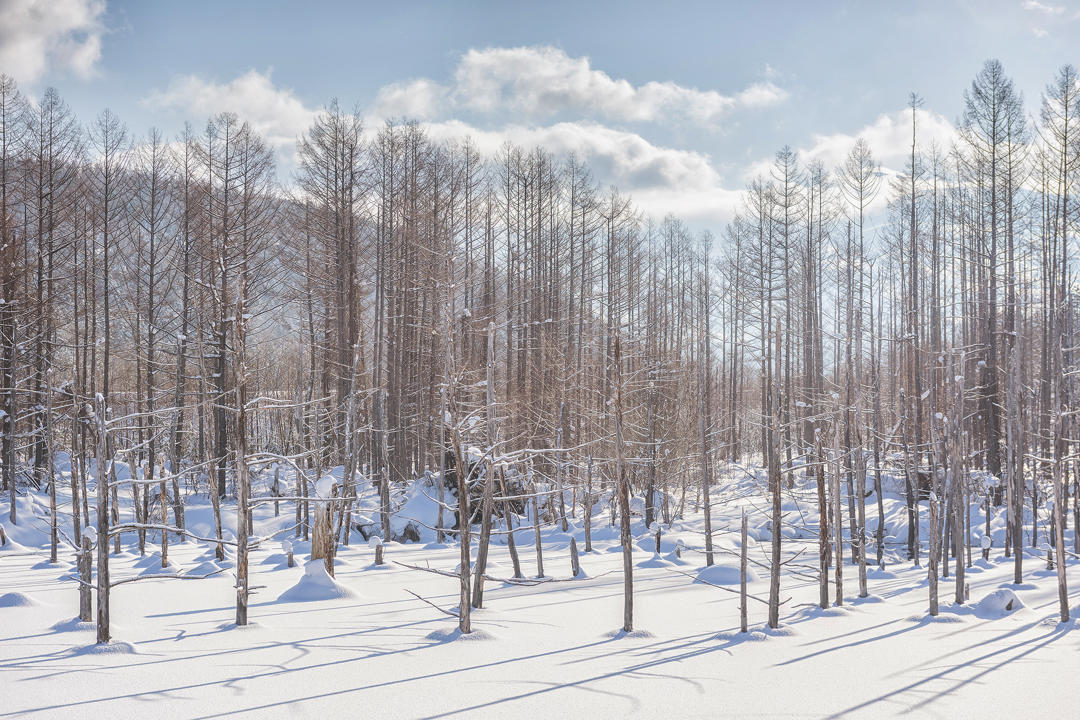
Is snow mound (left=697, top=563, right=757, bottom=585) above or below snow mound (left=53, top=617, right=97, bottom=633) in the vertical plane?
below

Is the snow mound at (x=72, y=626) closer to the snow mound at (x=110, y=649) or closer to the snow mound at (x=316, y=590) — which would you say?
the snow mound at (x=110, y=649)

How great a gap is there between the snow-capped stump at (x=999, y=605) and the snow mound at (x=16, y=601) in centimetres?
1470

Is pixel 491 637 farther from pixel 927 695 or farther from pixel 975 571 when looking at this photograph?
pixel 975 571

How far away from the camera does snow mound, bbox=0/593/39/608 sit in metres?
10.4

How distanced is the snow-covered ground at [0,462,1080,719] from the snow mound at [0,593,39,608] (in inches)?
0.9

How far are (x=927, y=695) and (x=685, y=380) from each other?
19319mm

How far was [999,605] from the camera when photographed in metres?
11.6

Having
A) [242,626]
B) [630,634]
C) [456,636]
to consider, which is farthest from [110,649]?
[630,634]

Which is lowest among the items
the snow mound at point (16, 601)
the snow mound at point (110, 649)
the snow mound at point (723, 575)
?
the snow mound at point (723, 575)

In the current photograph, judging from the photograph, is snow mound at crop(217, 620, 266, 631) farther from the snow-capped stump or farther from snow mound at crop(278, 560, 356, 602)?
the snow-capped stump

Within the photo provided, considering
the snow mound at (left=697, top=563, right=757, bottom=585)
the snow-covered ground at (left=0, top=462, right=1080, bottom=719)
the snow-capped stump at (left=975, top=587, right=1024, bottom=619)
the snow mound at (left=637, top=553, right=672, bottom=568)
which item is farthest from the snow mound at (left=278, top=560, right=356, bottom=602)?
the snow-capped stump at (left=975, top=587, right=1024, bottom=619)

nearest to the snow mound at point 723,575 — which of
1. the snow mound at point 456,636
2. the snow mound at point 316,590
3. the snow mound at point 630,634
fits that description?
the snow mound at point 630,634

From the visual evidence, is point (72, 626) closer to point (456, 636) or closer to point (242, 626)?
point (242, 626)

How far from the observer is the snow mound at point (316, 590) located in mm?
12172
